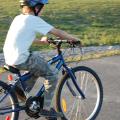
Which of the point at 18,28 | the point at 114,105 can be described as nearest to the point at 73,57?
the point at 114,105

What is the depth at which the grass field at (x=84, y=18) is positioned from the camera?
12669 mm

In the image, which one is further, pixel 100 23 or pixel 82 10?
pixel 82 10

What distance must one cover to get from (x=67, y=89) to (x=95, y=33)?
22.6 feet

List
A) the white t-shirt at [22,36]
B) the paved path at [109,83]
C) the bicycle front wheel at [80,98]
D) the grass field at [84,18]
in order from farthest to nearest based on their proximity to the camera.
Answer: the grass field at [84,18] → the paved path at [109,83] → the bicycle front wheel at [80,98] → the white t-shirt at [22,36]

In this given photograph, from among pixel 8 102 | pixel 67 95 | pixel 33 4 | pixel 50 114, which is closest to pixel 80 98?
pixel 67 95

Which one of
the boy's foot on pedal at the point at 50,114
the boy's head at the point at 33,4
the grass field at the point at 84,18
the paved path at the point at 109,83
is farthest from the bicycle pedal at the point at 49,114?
the grass field at the point at 84,18

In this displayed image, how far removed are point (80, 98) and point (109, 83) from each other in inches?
77.3

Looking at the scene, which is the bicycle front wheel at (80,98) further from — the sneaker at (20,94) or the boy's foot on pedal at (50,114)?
the sneaker at (20,94)

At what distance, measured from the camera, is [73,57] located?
1018cm

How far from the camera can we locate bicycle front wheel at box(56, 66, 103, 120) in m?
6.32

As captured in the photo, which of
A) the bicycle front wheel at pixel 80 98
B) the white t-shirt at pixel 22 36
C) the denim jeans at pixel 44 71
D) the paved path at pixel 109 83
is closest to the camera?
the white t-shirt at pixel 22 36

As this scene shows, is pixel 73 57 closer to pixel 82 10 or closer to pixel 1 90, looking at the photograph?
pixel 1 90

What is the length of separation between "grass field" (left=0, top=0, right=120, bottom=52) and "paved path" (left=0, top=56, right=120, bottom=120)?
198 cm

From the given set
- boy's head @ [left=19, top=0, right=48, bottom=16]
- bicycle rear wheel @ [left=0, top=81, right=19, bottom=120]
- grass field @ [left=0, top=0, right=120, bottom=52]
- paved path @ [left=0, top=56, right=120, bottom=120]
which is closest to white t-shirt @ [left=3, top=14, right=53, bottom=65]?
boy's head @ [left=19, top=0, right=48, bottom=16]
